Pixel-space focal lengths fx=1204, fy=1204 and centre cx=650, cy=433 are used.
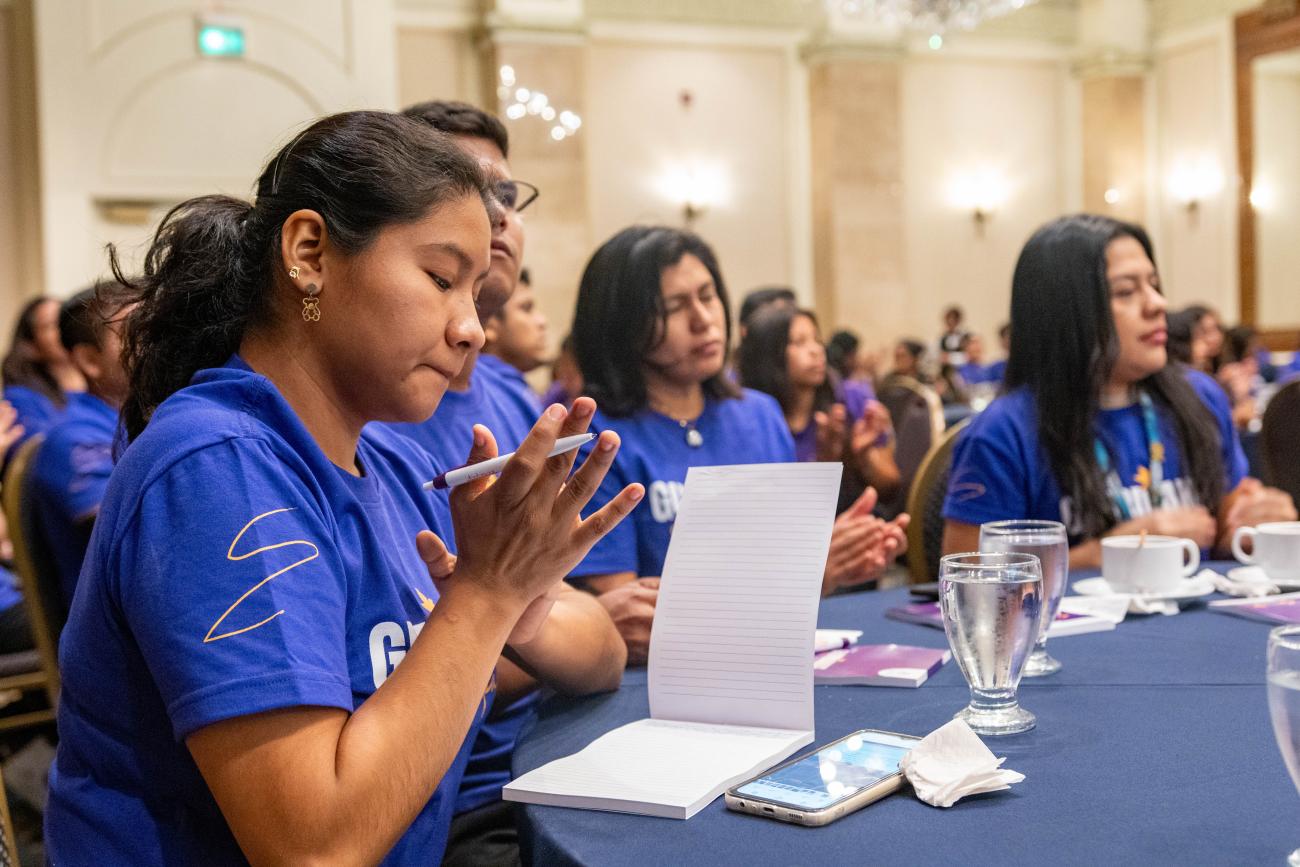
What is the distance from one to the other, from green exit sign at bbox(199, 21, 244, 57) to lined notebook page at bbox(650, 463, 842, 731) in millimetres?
7598

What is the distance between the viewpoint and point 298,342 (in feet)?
3.51

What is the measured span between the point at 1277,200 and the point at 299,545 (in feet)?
37.5

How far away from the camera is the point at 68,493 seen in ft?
8.50

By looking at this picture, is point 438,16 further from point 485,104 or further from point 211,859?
point 211,859

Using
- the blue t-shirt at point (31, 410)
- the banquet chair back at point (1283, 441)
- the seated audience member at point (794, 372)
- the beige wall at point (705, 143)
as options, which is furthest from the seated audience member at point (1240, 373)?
the blue t-shirt at point (31, 410)

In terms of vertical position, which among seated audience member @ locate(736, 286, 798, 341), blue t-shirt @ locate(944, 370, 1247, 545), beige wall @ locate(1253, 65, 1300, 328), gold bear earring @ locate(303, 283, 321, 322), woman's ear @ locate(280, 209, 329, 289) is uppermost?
beige wall @ locate(1253, 65, 1300, 328)

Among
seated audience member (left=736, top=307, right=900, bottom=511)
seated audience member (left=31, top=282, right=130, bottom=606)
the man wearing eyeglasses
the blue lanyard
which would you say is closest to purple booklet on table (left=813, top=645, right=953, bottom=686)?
the man wearing eyeglasses

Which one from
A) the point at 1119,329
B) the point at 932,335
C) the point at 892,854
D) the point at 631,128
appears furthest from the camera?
the point at 932,335

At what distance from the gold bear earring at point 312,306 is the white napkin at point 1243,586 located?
1.28 metres

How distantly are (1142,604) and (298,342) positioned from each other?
112 centimetres

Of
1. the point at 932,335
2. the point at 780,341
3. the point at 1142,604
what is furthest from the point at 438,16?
the point at 1142,604

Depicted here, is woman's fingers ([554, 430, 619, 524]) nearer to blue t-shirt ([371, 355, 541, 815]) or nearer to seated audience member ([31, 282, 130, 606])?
blue t-shirt ([371, 355, 541, 815])

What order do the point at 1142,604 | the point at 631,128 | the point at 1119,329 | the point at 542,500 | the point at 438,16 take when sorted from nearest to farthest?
the point at 542,500 < the point at 1142,604 < the point at 1119,329 < the point at 438,16 < the point at 631,128

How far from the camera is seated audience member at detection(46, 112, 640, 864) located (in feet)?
2.86
